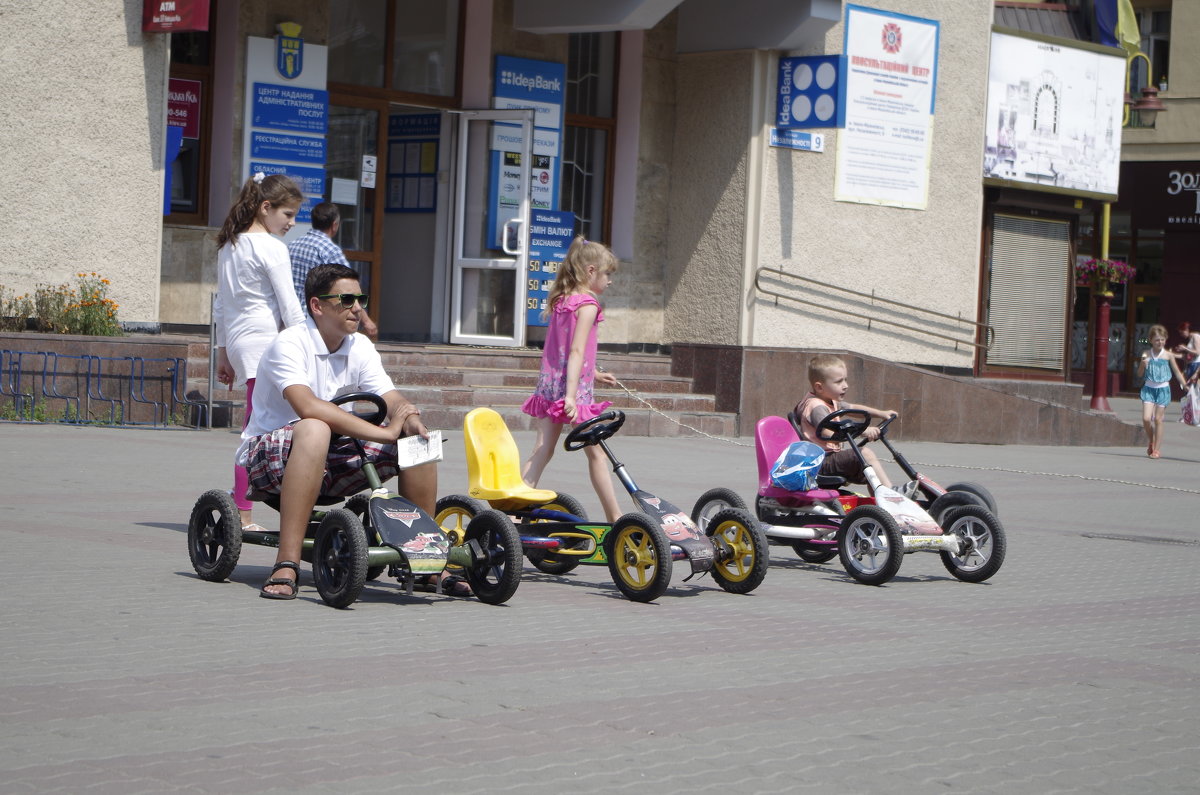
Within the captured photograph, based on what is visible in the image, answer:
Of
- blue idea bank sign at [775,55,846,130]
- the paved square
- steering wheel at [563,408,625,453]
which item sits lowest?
the paved square

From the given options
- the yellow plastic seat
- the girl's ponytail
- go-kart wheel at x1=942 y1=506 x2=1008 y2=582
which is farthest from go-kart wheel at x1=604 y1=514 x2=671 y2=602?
the girl's ponytail

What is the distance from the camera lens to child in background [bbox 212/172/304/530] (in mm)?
8117

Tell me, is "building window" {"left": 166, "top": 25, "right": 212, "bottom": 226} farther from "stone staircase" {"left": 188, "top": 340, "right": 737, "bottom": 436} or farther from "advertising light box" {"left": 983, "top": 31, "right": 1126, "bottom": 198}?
"advertising light box" {"left": 983, "top": 31, "right": 1126, "bottom": 198}

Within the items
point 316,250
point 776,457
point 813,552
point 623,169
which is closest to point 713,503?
point 776,457

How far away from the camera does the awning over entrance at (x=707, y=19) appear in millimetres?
17641

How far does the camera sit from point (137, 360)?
13969mm

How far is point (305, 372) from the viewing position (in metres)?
6.71

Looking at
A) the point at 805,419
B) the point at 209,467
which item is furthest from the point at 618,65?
the point at 805,419

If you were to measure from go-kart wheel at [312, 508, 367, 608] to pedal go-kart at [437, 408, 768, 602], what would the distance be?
82 centimetres

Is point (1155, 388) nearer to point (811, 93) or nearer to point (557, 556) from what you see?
point (811, 93)

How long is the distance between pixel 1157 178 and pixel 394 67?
22268mm

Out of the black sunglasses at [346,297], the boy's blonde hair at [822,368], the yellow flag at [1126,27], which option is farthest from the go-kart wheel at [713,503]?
the yellow flag at [1126,27]

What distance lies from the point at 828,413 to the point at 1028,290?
48.7 ft

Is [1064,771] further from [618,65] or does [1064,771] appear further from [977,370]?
[977,370]
